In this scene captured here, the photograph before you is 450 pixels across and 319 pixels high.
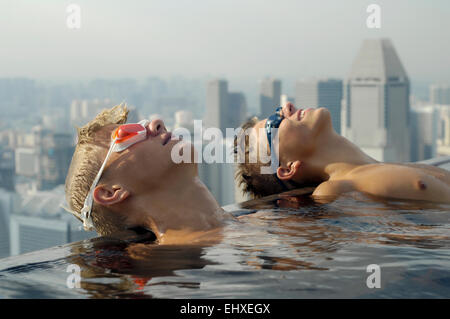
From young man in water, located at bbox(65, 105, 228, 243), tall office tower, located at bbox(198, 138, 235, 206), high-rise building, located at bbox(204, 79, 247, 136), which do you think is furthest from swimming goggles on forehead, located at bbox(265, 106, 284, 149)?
high-rise building, located at bbox(204, 79, 247, 136)

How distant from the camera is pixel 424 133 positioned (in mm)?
104625

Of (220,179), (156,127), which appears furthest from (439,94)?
(156,127)

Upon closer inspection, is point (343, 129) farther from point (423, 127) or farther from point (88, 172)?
point (88, 172)

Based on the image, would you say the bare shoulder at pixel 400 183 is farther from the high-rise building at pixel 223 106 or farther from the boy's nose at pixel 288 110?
the high-rise building at pixel 223 106

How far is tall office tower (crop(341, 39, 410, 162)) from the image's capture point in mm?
Result: 101000

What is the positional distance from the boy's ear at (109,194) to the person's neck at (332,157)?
97.0 inches

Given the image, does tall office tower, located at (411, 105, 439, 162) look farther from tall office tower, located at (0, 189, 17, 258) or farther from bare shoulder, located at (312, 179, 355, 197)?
bare shoulder, located at (312, 179, 355, 197)

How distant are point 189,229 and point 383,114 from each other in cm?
10446

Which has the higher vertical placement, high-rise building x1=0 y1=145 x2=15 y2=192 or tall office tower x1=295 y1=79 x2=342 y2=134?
tall office tower x1=295 y1=79 x2=342 y2=134

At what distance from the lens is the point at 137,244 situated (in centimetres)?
415

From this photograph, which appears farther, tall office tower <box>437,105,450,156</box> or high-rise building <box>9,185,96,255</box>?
tall office tower <box>437,105,450,156</box>

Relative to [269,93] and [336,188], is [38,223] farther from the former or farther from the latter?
[336,188]

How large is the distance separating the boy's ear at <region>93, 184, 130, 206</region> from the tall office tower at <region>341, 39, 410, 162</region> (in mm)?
93097

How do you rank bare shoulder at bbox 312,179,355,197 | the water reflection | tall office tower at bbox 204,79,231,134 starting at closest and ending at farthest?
1. the water reflection
2. bare shoulder at bbox 312,179,355,197
3. tall office tower at bbox 204,79,231,134
